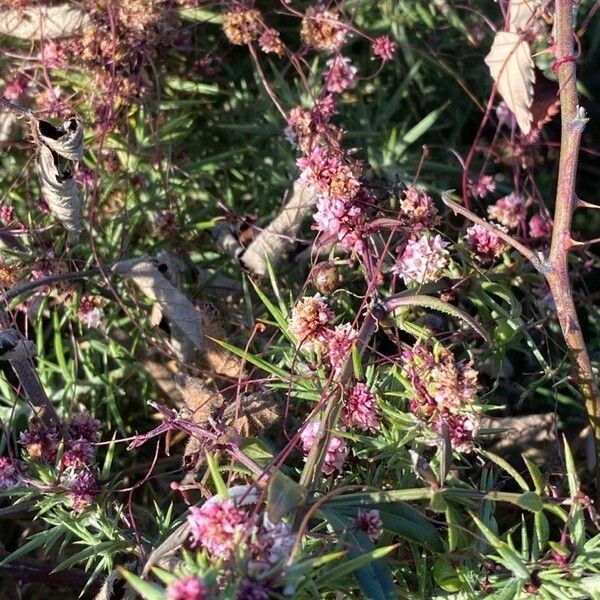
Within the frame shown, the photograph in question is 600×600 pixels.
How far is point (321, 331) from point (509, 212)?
0.44 metres

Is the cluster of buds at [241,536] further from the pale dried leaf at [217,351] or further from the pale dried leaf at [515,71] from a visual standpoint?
the pale dried leaf at [515,71]

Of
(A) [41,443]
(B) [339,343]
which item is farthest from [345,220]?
(A) [41,443]

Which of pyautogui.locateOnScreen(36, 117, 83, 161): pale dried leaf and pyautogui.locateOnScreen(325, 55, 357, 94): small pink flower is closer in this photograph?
pyautogui.locateOnScreen(36, 117, 83, 161): pale dried leaf

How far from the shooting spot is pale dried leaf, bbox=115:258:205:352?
1.30 metres

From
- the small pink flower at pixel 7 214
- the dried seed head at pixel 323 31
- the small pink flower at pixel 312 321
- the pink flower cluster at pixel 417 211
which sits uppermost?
the dried seed head at pixel 323 31

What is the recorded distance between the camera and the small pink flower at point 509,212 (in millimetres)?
1346

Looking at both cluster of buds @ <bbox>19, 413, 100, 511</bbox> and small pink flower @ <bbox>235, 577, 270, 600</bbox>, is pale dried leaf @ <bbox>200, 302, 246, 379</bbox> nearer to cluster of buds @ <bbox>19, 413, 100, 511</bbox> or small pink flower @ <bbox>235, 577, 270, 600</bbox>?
cluster of buds @ <bbox>19, 413, 100, 511</bbox>

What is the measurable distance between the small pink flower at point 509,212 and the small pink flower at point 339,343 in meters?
0.41

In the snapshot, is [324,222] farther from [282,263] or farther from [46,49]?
[46,49]

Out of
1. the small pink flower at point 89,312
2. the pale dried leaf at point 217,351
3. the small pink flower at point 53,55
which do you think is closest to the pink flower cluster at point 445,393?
the pale dried leaf at point 217,351

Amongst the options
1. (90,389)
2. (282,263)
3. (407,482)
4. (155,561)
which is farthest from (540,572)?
(90,389)

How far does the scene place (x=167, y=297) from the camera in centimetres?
130

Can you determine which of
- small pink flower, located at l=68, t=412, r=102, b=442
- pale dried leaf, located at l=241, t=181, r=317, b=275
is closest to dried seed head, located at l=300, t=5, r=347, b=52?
pale dried leaf, located at l=241, t=181, r=317, b=275

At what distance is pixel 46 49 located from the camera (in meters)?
1.45
